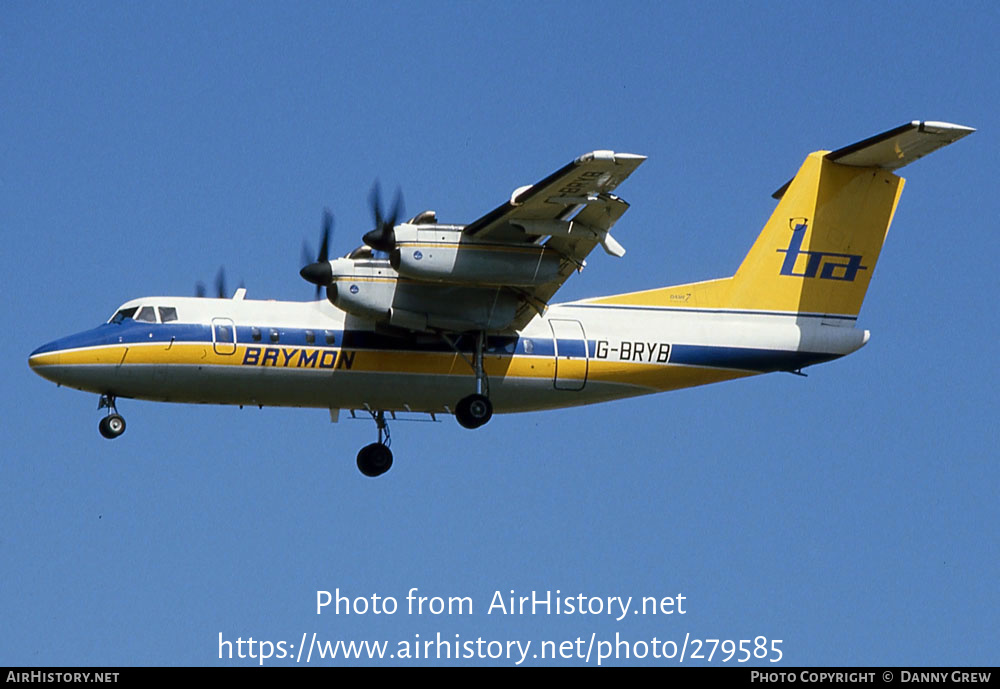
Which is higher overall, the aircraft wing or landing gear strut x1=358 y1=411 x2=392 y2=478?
the aircraft wing

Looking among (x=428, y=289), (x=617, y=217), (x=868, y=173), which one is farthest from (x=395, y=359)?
(x=868, y=173)

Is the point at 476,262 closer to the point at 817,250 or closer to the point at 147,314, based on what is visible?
the point at 147,314

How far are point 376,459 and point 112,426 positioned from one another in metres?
3.87

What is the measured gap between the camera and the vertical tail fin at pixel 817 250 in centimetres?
2128

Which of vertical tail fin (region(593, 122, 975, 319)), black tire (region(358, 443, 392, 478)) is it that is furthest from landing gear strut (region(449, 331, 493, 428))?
vertical tail fin (region(593, 122, 975, 319))

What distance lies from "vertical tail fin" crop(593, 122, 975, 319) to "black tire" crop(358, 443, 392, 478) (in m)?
3.80

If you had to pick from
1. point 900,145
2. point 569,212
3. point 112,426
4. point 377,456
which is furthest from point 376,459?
point 900,145

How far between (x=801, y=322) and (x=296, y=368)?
23.4ft

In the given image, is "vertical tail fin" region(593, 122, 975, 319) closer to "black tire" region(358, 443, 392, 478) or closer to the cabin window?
"black tire" region(358, 443, 392, 478)

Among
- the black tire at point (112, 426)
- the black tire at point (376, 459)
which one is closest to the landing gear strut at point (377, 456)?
the black tire at point (376, 459)

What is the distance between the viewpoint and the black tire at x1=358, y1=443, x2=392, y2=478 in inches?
854

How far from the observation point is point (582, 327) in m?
20.9
